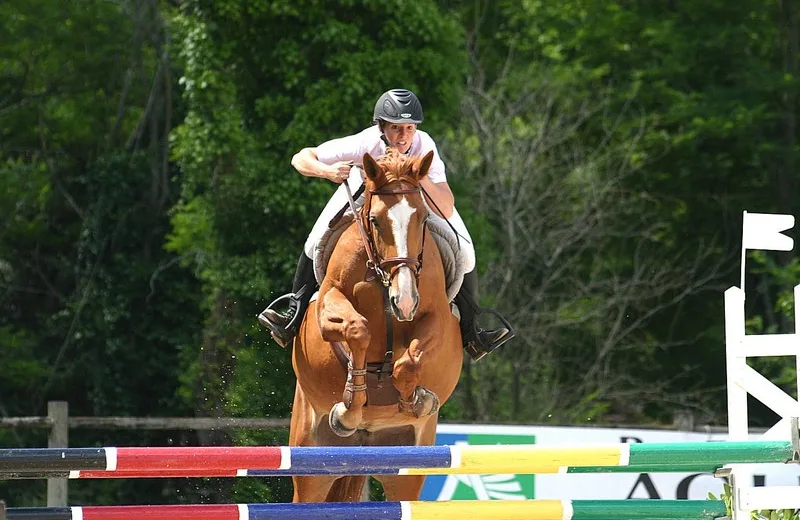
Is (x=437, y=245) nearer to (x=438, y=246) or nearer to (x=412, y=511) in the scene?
(x=438, y=246)

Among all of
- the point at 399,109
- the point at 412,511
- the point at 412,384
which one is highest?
the point at 399,109

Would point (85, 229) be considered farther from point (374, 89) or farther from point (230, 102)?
→ point (374, 89)

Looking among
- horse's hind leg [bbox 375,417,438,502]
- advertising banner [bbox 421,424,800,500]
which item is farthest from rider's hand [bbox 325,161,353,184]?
advertising banner [bbox 421,424,800,500]

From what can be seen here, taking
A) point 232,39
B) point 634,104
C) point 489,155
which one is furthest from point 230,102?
point 634,104

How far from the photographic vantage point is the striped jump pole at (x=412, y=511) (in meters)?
4.21

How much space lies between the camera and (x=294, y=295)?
576cm

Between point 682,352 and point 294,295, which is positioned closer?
point 294,295

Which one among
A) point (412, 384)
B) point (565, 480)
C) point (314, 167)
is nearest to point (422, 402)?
point (412, 384)

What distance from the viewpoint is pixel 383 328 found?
514 centimetres

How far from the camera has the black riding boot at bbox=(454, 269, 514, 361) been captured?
222 inches

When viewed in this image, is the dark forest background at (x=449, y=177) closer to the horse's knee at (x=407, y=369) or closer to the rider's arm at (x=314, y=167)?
the rider's arm at (x=314, y=167)

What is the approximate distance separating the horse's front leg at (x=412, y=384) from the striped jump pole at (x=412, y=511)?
51 centimetres

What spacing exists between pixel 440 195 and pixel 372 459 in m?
1.48

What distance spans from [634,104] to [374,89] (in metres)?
5.92
